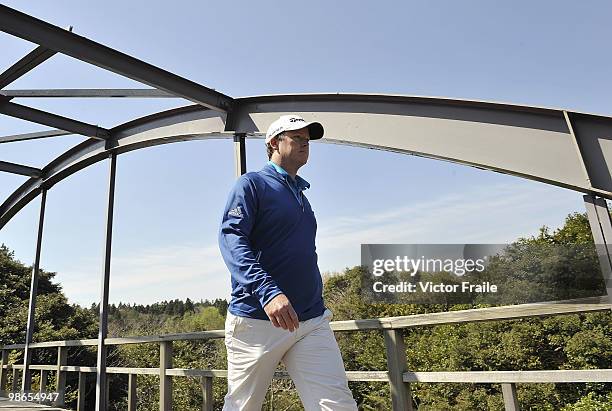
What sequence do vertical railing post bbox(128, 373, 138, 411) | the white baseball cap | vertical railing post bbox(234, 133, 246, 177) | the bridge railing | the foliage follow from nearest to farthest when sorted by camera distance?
the bridge railing < the white baseball cap < vertical railing post bbox(234, 133, 246, 177) < vertical railing post bbox(128, 373, 138, 411) < the foliage

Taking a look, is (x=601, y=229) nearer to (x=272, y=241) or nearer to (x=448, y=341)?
(x=272, y=241)

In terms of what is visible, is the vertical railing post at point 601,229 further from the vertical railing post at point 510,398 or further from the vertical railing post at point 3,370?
the vertical railing post at point 3,370

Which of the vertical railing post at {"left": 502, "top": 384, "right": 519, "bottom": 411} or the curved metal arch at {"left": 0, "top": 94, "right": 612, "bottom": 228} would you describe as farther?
the curved metal arch at {"left": 0, "top": 94, "right": 612, "bottom": 228}

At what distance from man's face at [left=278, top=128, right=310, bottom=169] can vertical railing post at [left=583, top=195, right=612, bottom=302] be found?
3.85ft

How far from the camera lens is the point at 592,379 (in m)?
1.59

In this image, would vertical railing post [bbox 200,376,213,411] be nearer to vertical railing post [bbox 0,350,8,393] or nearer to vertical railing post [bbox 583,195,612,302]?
vertical railing post [bbox 583,195,612,302]

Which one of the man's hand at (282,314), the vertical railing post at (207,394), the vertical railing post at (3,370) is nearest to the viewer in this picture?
the man's hand at (282,314)

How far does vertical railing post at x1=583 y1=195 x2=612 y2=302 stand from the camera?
1.88 m

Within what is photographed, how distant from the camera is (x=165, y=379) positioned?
3.23 metres

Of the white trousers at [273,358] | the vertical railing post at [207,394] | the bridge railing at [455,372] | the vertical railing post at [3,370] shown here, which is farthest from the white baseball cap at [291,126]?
Result: the vertical railing post at [3,370]

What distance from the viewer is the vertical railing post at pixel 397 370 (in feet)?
Answer: 6.81

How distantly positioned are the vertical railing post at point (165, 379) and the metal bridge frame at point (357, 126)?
30 millimetres

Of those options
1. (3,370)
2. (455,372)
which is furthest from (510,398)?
(3,370)

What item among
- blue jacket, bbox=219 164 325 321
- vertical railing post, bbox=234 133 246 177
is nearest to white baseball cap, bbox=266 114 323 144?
blue jacket, bbox=219 164 325 321
